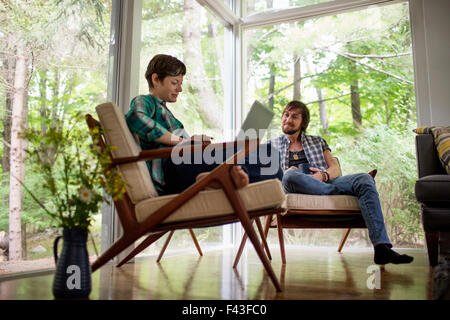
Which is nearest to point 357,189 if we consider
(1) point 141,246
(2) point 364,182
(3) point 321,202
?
(2) point 364,182

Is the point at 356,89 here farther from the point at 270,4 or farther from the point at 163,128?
the point at 163,128

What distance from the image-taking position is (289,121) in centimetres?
306

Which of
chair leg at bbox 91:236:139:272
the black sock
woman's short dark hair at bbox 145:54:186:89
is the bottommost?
the black sock

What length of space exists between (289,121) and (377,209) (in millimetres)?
1005

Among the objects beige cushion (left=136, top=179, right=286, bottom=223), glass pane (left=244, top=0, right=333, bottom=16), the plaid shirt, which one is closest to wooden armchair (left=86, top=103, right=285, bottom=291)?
beige cushion (left=136, top=179, right=286, bottom=223)

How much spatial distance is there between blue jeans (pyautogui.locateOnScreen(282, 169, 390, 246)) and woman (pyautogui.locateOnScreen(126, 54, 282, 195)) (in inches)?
17.3

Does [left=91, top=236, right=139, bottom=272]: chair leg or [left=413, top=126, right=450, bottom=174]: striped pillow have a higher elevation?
[left=413, top=126, right=450, bottom=174]: striped pillow

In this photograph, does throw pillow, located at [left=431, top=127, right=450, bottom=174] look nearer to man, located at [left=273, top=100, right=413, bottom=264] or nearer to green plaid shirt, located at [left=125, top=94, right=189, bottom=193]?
man, located at [left=273, top=100, right=413, bottom=264]

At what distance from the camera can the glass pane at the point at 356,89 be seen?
3.76m

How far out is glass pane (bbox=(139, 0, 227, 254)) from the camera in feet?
10.2

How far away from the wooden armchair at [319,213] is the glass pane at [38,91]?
47.1 inches

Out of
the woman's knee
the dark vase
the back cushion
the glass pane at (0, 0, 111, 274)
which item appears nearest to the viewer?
the dark vase

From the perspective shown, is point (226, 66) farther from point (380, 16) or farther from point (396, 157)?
point (396, 157)

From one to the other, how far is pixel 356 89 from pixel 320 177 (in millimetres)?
1742
